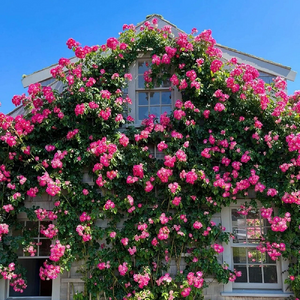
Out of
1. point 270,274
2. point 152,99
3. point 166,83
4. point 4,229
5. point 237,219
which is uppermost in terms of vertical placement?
point 166,83

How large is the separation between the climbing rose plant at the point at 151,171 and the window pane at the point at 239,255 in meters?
0.30

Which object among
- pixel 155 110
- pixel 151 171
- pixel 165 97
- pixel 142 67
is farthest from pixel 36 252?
pixel 142 67

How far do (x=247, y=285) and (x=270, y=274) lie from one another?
1.43 feet

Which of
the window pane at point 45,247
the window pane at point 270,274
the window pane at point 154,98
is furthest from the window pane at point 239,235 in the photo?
the window pane at point 45,247

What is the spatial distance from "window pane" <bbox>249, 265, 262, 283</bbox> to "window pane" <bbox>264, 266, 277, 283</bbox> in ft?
0.32

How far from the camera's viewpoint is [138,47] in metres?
6.16

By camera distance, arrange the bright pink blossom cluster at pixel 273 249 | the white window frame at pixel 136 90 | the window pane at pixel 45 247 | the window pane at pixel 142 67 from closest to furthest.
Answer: the bright pink blossom cluster at pixel 273 249 → the window pane at pixel 45 247 → the white window frame at pixel 136 90 → the window pane at pixel 142 67

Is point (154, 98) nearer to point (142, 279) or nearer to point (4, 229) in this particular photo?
point (142, 279)

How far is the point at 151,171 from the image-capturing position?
5.79 m

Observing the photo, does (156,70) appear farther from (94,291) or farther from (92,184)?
(94,291)

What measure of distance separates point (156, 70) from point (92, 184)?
236 centimetres

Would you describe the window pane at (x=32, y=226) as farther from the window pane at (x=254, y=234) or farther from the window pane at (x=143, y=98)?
the window pane at (x=254, y=234)

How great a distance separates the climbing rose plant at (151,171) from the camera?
538 cm

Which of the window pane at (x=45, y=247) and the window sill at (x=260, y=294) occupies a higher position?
the window pane at (x=45, y=247)
